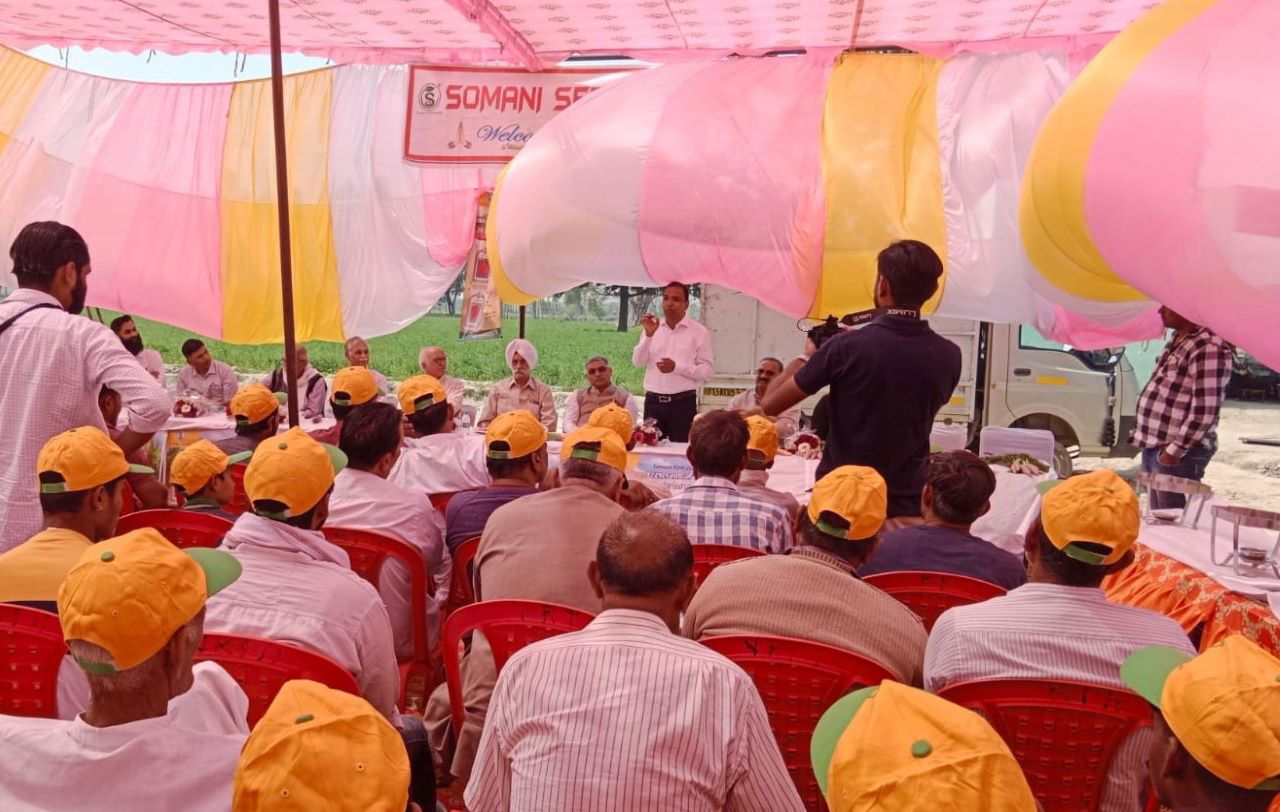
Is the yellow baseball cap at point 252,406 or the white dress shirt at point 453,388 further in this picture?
the white dress shirt at point 453,388

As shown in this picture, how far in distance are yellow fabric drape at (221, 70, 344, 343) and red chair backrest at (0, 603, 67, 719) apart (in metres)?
6.22

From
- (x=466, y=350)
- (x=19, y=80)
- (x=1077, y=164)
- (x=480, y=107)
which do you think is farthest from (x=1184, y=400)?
(x=466, y=350)

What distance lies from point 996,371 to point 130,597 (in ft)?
31.1

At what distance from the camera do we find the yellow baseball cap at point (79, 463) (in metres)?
2.69

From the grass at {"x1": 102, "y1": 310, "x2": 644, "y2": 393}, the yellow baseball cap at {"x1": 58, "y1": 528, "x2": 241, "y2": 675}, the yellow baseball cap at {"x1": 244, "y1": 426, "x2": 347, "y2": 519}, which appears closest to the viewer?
the yellow baseball cap at {"x1": 58, "y1": 528, "x2": 241, "y2": 675}

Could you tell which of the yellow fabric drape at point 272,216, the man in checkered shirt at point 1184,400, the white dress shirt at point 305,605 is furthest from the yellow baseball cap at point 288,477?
the yellow fabric drape at point 272,216

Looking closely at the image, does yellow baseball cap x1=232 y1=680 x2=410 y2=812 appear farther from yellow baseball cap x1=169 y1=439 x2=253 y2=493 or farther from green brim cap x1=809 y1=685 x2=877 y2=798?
yellow baseball cap x1=169 y1=439 x2=253 y2=493

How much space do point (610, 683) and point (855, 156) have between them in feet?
14.9

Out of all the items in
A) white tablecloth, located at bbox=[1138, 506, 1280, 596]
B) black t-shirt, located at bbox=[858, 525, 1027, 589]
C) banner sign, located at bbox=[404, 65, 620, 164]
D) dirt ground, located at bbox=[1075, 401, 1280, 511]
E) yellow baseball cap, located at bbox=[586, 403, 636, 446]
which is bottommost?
dirt ground, located at bbox=[1075, 401, 1280, 511]

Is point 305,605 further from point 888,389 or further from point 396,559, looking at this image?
point 888,389

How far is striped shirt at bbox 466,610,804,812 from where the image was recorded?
1.65 meters

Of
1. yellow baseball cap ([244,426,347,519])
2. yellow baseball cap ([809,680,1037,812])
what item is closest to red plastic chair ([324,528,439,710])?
yellow baseball cap ([244,426,347,519])

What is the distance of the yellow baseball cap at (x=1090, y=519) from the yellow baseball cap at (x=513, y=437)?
1.90 meters

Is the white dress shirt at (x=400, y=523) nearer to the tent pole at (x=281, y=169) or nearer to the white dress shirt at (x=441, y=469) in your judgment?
the white dress shirt at (x=441, y=469)
